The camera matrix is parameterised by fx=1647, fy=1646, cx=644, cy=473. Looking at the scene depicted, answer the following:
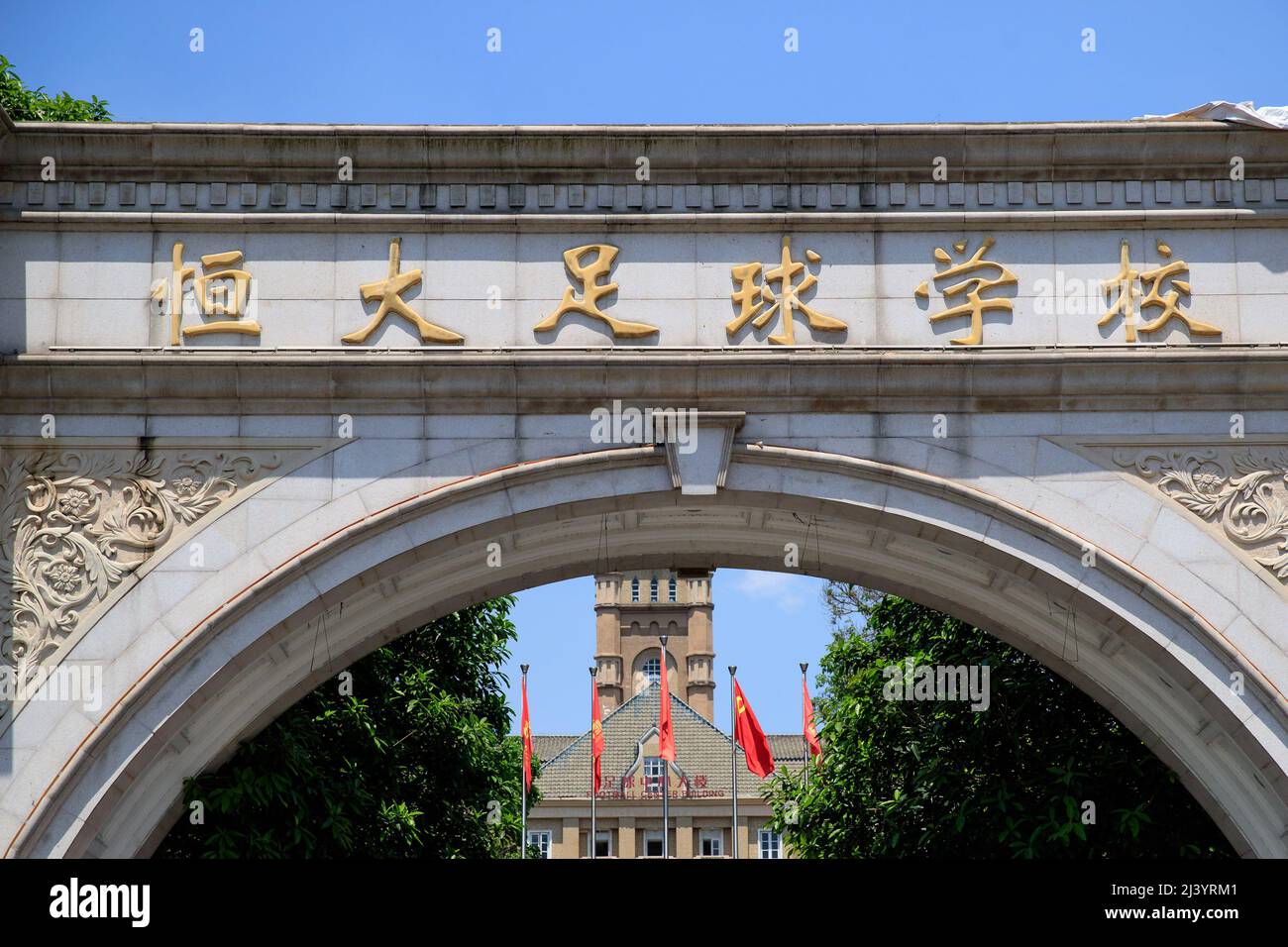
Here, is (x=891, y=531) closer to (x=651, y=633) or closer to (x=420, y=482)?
(x=420, y=482)

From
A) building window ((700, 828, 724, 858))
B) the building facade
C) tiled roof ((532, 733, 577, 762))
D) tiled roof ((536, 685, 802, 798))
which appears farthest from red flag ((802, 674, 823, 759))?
tiled roof ((532, 733, 577, 762))

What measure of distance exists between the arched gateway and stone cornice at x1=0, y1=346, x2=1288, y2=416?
2 cm

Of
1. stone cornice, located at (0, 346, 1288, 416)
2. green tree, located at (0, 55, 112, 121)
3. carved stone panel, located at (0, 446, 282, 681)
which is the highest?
green tree, located at (0, 55, 112, 121)

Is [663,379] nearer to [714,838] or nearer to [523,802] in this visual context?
[523,802]

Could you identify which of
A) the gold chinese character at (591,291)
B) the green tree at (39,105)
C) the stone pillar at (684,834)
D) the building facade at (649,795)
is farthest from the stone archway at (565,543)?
the stone pillar at (684,834)

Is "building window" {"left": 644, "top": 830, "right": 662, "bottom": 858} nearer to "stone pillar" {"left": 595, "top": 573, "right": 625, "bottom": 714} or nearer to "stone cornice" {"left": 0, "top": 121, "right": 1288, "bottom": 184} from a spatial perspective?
"stone pillar" {"left": 595, "top": 573, "right": 625, "bottom": 714}

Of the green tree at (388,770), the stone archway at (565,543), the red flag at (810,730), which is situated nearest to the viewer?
the stone archway at (565,543)

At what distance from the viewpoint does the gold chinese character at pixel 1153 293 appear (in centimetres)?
765

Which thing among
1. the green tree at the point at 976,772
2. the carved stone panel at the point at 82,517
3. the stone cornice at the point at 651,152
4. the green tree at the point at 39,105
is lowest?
the green tree at the point at 976,772

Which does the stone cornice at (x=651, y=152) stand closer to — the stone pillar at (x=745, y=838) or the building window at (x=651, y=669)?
the stone pillar at (x=745, y=838)

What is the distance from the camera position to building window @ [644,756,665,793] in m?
38.7

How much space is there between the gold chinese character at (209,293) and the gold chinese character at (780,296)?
2.27 metres
